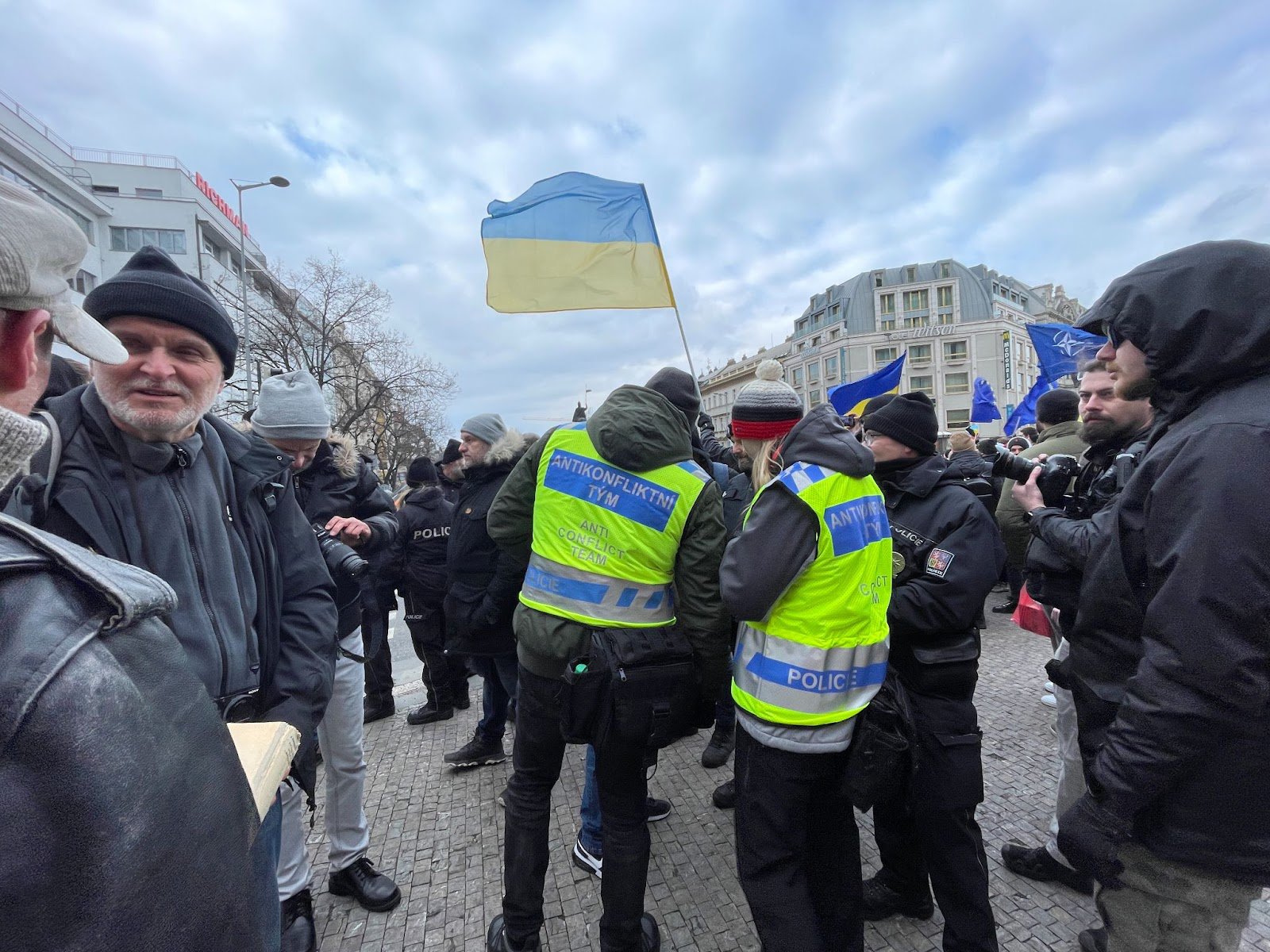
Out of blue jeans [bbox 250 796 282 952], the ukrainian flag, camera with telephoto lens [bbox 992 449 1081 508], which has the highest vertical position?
the ukrainian flag

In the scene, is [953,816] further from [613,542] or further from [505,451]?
[505,451]

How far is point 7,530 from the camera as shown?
580 millimetres

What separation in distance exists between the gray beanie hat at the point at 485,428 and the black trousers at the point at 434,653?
1.54 metres

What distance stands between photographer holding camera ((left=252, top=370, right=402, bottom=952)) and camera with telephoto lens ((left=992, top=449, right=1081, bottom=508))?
2878mm

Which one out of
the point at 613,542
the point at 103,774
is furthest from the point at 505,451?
the point at 103,774

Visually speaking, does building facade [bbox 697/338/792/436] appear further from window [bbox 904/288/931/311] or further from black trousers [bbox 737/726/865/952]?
black trousers [bbox 737/726/865/952]

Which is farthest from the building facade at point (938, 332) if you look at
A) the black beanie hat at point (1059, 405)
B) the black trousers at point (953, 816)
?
the black trousers at point (953, 816)

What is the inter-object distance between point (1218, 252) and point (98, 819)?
95.2 inches

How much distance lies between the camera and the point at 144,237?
38344 millimetres

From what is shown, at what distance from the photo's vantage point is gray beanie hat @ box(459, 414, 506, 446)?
156 inches

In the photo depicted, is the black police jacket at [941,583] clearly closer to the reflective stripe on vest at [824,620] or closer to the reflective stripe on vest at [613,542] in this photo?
the reflective stripe on vest at [824,620]

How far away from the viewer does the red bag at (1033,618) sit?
124 inches

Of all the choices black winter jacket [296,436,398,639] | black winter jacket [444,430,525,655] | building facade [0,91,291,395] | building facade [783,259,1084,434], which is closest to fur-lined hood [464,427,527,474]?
black winter jacket [444,430,525,655]

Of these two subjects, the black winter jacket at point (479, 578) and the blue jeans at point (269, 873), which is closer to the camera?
the blue jeans at point (269, 873)
